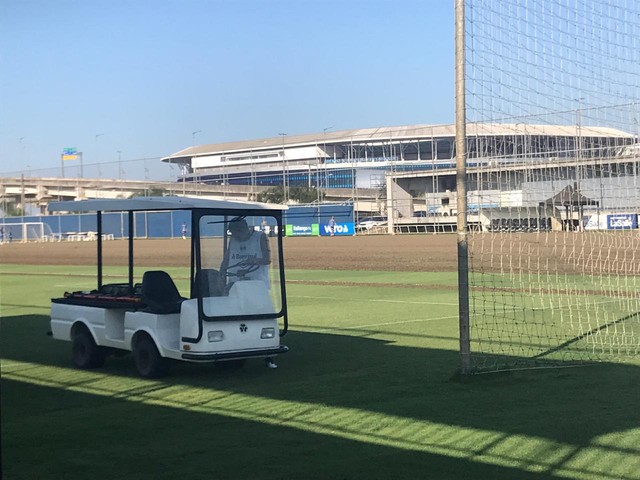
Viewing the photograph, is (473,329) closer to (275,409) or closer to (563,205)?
(563,205)

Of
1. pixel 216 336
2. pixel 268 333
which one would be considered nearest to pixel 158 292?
pixel 216 336

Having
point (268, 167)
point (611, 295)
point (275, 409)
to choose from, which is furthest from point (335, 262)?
point (268, 167)

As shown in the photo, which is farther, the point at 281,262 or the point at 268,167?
the point at 268,167

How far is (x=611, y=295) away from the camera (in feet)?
63.9

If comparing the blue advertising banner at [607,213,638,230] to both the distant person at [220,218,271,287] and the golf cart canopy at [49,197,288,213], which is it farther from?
the distant person at [220,218,271,287]

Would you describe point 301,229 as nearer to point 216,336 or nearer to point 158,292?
point 158,292

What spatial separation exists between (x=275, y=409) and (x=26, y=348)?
250 inches

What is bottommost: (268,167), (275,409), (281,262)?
(275,409)

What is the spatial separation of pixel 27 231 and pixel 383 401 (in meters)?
75.2

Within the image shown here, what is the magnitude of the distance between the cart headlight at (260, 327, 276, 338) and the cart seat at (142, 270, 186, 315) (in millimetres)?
1052

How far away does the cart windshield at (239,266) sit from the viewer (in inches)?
415

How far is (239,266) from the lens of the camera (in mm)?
10906

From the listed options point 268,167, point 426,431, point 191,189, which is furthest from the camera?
point 268,167

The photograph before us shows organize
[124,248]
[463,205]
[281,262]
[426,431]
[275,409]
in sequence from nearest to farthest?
[426,431]
[275,409]
[463,205]
[281,262]
[124,248]
